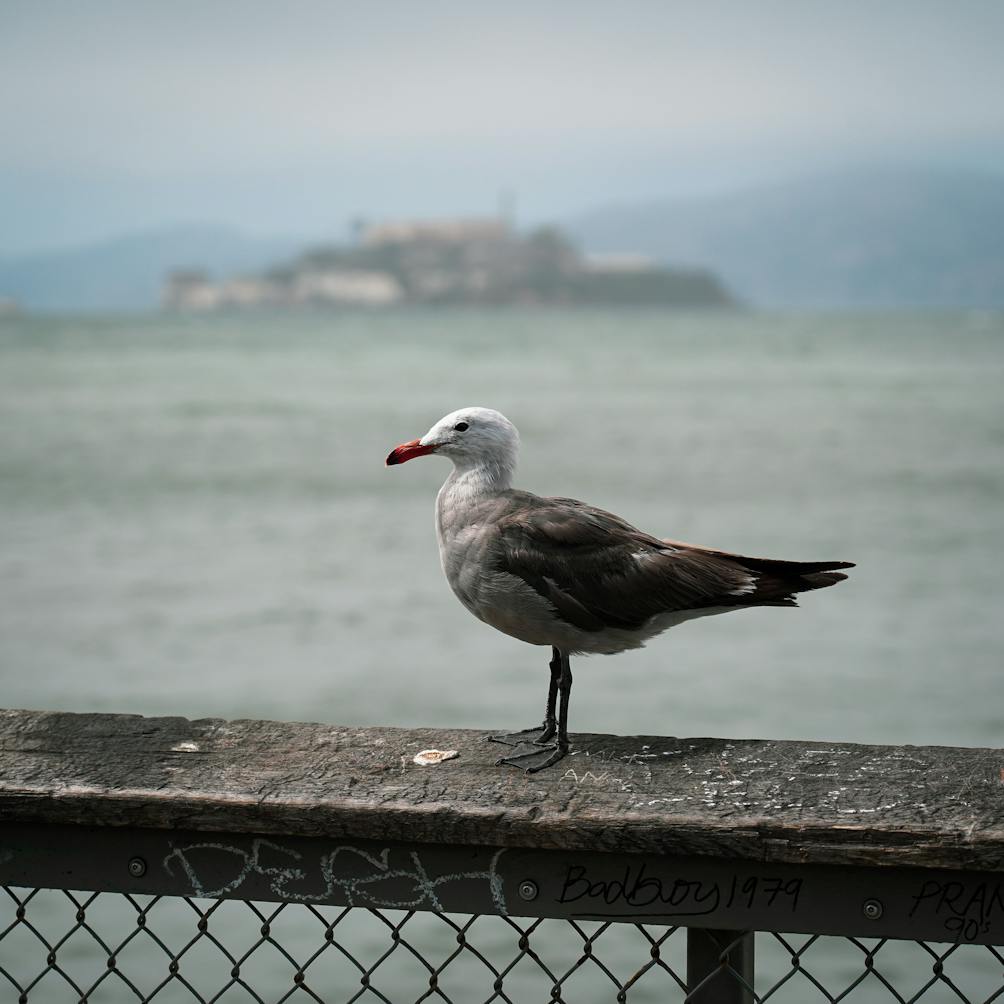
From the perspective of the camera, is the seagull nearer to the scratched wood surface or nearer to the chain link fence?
the scratched wood surface

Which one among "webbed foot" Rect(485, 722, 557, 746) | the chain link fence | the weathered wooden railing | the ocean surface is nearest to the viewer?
the weathered wooden railing

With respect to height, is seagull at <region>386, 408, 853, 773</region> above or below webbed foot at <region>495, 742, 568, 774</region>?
above

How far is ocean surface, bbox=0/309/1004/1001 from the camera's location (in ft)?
27.3

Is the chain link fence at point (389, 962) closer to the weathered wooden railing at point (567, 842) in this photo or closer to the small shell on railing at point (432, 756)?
the small shell on railing at point (432, 756)

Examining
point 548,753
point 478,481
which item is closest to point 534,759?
point 548,753

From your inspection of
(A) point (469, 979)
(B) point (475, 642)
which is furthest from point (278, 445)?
(A) point (469, 979)

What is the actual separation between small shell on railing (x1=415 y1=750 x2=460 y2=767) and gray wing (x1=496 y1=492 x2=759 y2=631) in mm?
398

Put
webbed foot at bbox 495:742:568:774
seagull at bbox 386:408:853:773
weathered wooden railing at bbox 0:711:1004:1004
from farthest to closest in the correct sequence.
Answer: seagull at bbox 386:408:853:773 < webbed foot at bbox 495:742:568:774 < weathered wooden railing at bbox 0:711:1004:1004

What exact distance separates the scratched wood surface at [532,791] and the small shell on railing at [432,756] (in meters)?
0.02

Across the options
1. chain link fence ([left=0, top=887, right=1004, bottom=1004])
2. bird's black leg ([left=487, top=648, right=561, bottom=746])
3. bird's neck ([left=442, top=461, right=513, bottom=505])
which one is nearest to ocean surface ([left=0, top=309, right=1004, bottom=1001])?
chain link fence ([left=0, top=887, right=1004, bottom=1004])

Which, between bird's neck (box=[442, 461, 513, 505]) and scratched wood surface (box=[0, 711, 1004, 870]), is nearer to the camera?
scratched wood surface (box=[0, 711, 1004, 870])

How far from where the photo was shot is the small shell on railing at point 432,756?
2.10 meters

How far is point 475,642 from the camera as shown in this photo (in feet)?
31.3

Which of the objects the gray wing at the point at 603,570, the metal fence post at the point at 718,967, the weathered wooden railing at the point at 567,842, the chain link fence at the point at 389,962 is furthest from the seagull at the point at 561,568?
the chain link fence at the point at 389,962
